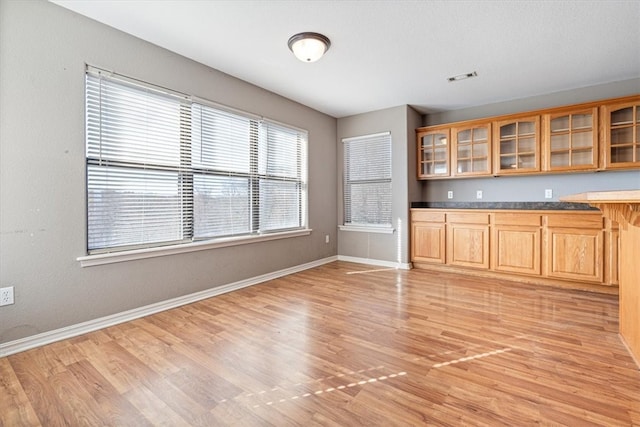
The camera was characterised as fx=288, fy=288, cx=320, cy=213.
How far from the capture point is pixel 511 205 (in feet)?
12.6

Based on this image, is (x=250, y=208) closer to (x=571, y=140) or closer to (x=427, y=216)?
(x=427, y=216)

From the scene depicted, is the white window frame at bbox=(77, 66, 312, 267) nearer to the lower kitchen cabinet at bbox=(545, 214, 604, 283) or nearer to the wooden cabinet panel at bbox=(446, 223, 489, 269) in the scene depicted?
the wooden cabinet panel at bbox=(446, 223, 489, 269)

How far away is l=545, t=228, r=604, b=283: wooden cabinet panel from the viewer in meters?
3.25

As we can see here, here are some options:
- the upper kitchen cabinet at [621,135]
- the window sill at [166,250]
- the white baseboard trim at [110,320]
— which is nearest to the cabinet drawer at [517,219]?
the upper kitchen cabinet at [621,135]

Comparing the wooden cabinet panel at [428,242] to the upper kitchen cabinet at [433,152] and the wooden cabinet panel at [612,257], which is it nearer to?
the upper kitchen cabinet at [433,152]

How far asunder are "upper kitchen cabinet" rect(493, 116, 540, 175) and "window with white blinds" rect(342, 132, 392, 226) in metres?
1.52

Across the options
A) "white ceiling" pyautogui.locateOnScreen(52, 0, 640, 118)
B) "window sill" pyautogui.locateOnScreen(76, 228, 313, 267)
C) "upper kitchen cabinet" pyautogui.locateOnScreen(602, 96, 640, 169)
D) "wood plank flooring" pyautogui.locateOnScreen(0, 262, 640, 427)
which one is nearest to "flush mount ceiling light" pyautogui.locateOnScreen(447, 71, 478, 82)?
"white ceiling" pyautogui.locateOnScreen(52, 0, 640, 118)

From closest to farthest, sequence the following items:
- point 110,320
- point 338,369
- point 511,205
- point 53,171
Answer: point 338,369 → point 53,171 → point 110,320 → point 511,205

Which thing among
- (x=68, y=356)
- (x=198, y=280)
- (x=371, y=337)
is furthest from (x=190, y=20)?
(x=371, y=337)

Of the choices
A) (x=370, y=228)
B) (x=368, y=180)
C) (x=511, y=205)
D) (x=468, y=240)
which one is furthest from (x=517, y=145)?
(x=370, y=228)

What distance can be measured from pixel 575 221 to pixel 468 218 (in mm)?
1130

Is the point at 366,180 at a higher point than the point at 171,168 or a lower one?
higher

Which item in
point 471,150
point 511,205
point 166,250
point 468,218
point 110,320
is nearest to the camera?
point 110,320

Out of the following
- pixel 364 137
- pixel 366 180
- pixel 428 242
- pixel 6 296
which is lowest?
pixel 6 296
